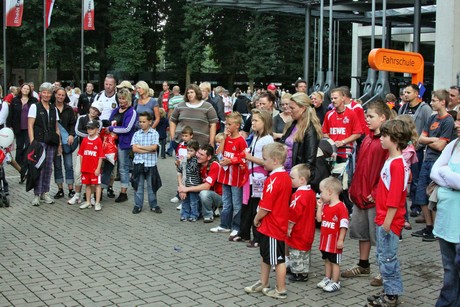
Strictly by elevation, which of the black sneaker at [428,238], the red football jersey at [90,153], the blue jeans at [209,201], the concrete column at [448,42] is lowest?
the black sneaker at [428,238]

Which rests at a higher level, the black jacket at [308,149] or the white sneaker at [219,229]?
the black jacket at [308,149]

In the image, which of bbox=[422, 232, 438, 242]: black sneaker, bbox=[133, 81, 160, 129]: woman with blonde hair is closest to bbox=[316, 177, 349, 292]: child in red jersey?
bbox=[422, 232, 438, 242]: black sneaker

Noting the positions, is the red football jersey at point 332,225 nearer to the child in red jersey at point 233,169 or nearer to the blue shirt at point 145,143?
the child in red jersey at point 233,169

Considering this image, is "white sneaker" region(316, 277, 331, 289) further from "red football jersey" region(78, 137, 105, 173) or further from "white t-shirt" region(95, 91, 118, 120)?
"white t-shirt" region(95, 91, 118, 120)

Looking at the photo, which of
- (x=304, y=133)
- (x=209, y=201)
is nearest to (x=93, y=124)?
(x=209, y=201)

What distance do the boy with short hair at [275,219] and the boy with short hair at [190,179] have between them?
340 centimetres

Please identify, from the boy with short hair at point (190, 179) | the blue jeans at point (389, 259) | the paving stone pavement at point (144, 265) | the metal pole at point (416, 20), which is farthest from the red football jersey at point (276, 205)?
the metal pole at point (416, 20)

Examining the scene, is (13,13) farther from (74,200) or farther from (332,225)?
(332,225)

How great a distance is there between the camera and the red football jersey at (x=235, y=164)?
7.97 m

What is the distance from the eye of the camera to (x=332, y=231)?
5.91 meters

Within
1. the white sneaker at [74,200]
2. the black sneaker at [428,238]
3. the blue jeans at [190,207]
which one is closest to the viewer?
the black sneaker at [428,238]

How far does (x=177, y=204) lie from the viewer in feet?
34.4

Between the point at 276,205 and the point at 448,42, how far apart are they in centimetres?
1456

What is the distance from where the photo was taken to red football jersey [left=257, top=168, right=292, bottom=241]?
5504 mm
